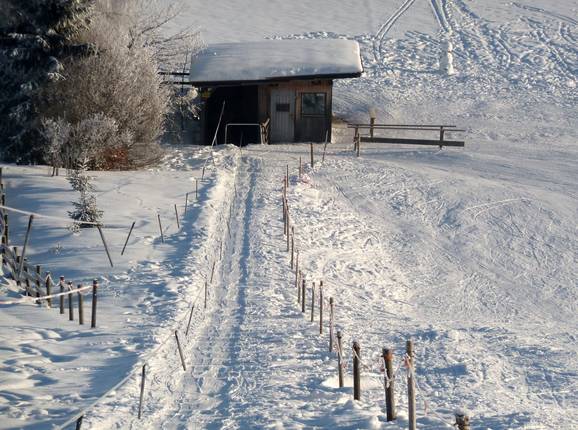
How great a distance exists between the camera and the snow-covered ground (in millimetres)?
11039

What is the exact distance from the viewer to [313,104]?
30.9 meters

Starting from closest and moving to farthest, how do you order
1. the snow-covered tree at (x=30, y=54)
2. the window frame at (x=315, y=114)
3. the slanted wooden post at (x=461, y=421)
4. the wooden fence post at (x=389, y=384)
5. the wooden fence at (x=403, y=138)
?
the slanted wooden post at (x=461, y=421) → the wooden fence post at (x=389, y=384) → the snow-covered tree at (x=30, y=54) → the wooden fence at (x=403, y=138) → the window frame at (x=315, y=114)

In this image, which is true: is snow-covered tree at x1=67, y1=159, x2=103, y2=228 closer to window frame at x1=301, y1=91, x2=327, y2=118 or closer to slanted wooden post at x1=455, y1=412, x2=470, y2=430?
slanted wooden post at x1=455, y1=412, x2=470, y2=430

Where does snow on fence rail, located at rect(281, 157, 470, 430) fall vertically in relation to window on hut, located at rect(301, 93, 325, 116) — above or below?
below

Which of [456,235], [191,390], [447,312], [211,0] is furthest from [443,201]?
[211,0]

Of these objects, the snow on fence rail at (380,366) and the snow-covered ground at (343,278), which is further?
the snow-covered ground at (343,278)

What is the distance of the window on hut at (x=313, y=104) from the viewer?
3083 cm

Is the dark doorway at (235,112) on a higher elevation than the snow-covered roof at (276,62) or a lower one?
lower

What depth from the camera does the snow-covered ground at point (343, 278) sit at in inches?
435

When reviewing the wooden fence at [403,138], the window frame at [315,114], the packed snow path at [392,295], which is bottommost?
the packed snow path at [392,295]

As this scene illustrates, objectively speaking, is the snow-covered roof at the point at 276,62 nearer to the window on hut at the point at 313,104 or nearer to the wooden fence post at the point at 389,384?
the window on hut at the point at 313,104

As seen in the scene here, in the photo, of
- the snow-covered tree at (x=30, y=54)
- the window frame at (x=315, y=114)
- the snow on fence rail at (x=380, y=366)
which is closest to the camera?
the snow on fence rail at (x=380, y=366)

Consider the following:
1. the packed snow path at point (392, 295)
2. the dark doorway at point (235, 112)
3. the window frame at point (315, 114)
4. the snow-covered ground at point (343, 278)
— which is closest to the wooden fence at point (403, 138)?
the snow-covered ground at point (343, 278)

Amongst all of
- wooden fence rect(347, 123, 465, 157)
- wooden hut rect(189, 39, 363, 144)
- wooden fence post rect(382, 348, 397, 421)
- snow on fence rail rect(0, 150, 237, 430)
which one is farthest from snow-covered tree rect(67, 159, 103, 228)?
wooden fence rect(347, 123, 465, 157)
